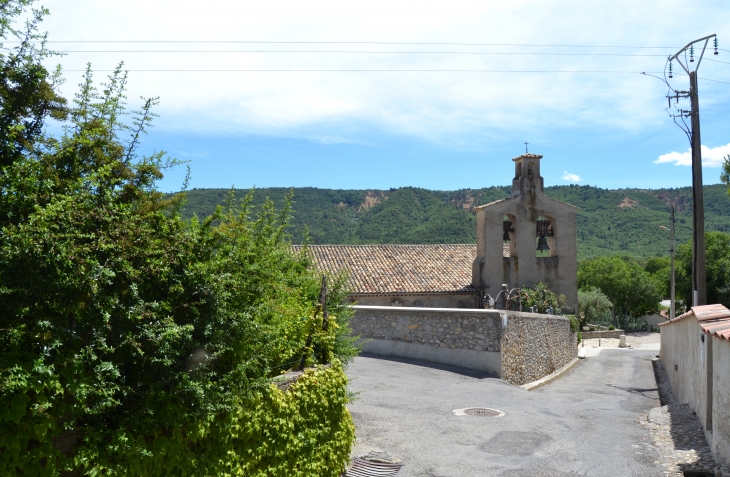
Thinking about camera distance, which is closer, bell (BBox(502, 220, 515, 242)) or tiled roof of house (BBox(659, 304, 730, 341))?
tiled roof of house (BBox(659, 304, 730, 341))

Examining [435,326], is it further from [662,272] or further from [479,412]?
[662,272]

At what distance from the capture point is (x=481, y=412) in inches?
467

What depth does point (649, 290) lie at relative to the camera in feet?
219

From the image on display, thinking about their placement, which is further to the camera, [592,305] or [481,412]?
[592,305]

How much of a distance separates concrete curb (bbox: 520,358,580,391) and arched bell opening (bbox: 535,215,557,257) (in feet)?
17.5

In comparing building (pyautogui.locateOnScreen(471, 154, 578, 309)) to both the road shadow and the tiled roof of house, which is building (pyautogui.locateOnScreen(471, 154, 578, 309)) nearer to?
the road shadow

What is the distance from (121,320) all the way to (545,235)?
27839 millimetres

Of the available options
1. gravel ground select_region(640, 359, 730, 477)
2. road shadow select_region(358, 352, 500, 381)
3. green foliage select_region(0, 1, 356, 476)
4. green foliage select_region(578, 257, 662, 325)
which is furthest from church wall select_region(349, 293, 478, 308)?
green foliage select_region(578, 257, 662, 325)

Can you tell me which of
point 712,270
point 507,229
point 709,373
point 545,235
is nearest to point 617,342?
point 712,270

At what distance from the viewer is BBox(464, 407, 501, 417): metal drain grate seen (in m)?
11.6

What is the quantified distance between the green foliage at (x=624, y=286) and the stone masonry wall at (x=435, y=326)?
53.8 meters

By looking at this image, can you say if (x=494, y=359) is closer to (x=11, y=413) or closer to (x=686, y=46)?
(x=686, y=46)

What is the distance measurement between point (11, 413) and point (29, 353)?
0.37 metres

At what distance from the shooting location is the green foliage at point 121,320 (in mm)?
3535
